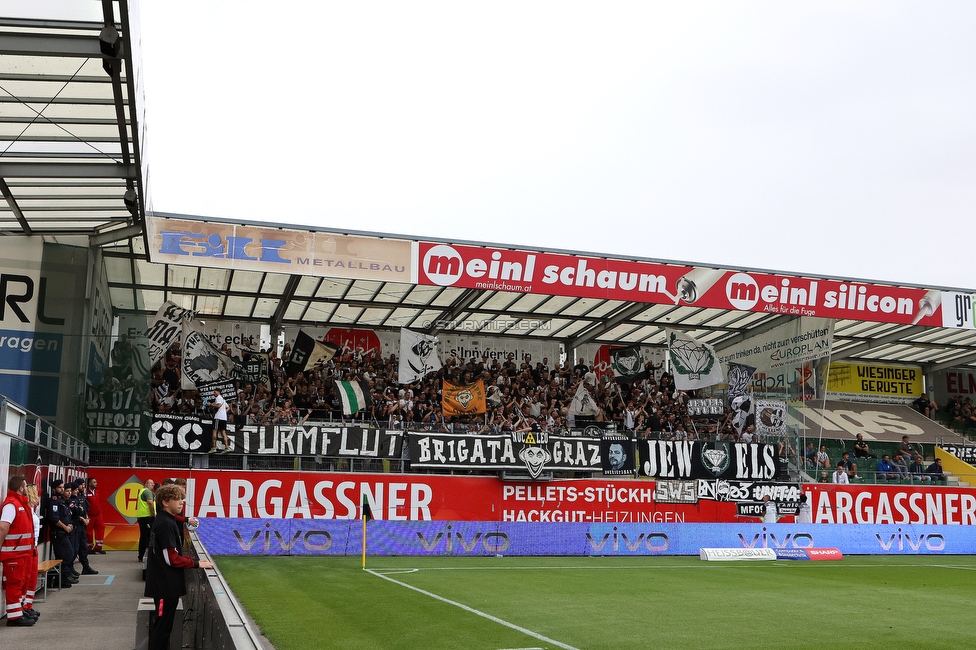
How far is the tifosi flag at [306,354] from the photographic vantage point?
105 feet

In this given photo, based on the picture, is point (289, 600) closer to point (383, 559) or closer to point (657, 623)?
point (657, 623)

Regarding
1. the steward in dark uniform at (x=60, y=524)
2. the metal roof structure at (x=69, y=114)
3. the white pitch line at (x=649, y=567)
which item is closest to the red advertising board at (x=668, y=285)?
the white pitch line at (x=649, y=567)

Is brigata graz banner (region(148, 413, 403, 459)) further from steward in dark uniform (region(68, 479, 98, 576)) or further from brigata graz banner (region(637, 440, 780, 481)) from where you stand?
brigata graz banner (region(637, 440, 780, 481))

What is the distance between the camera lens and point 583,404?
3478 cm

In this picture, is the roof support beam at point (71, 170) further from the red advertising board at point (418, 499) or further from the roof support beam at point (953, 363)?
the roof support beam at point (953, 363)

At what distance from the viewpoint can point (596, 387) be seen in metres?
35.3

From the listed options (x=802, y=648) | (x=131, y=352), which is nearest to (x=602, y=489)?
(x=131, y=352)

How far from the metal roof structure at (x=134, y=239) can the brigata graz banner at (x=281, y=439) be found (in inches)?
177

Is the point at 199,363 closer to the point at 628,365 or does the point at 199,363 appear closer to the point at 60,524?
the point at 60,524

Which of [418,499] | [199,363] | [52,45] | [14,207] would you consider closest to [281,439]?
[418,499]

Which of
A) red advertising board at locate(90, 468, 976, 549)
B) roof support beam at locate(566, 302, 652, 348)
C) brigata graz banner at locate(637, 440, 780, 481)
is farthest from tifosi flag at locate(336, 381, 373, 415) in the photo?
roof support beam at locate(566, 302, 652, 348)

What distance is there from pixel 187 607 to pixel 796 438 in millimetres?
25597

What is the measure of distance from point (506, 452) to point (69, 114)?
15.9m

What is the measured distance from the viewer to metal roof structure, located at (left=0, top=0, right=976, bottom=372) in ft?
40.5
